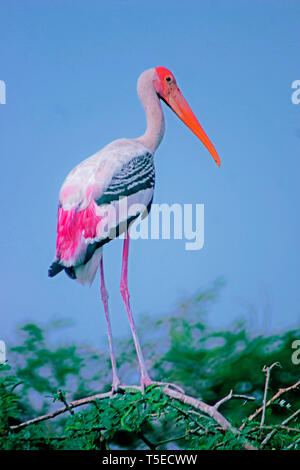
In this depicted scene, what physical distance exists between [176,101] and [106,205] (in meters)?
0.53

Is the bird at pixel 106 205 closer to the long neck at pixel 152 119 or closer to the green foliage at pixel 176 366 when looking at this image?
the long neck at pixel 152 119

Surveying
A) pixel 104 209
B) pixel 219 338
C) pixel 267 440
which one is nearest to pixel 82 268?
pixel 104 209

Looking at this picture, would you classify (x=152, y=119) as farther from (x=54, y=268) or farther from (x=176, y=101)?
(x=54, y=268)

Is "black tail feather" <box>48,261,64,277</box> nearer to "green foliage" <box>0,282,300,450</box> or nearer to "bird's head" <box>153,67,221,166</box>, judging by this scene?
"green foliage" <box>0,282,300,450</box>

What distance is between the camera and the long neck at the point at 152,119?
2283 mm

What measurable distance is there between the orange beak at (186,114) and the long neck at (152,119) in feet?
0.21

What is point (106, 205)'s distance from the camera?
2160mm

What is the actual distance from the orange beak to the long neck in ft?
0.21

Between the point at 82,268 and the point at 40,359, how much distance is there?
51cm

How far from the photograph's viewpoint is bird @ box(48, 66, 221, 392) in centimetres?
215

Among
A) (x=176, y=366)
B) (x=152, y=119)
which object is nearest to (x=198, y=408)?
(x=176, y=366)

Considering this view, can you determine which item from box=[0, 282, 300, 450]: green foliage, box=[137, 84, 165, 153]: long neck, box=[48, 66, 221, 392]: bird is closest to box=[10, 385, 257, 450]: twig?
box=[48, 66, 221, 392]: bird

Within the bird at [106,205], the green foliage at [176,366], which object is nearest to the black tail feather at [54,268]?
the bird at [106,205]
